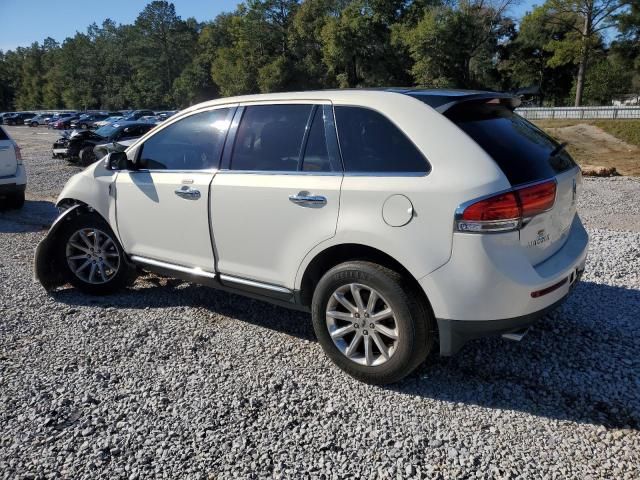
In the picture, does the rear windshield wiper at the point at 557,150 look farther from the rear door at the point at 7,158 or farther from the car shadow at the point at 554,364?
the rear door at the point at 7,158

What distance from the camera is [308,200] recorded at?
10.6 feet

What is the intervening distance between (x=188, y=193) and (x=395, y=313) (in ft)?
6.00

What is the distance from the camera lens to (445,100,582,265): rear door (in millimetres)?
2829

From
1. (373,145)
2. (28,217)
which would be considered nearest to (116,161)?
(373,145)

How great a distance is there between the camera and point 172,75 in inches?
3696

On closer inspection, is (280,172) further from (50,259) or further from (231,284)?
(50,259)

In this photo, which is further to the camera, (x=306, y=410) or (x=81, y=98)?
(x=81, y=98)

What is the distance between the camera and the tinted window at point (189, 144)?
3.86m

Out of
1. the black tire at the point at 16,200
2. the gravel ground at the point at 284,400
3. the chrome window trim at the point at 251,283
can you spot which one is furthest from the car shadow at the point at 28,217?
the chrome window trim at the point at 251,283

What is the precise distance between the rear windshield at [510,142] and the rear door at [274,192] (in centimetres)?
82

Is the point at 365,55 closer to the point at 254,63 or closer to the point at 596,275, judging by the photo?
the point at 254,63

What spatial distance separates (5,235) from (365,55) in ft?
185

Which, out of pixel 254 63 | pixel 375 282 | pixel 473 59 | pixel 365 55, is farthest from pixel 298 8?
pixel 375 282

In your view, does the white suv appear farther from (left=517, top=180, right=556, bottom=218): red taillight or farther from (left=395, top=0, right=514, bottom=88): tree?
(left=395, top=0, right=514, bottom=88): tree
